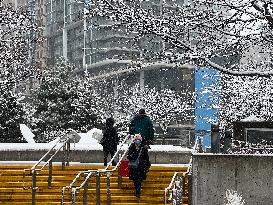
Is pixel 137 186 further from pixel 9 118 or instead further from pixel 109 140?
pixel 9 118

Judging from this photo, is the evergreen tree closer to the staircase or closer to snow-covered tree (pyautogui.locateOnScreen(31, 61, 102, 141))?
snow-covered tree (pyautogui.locateOnScreen(31, 61, 102, 141))

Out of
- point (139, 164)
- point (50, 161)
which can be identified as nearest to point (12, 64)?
point (50, 161)

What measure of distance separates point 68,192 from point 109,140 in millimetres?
2123

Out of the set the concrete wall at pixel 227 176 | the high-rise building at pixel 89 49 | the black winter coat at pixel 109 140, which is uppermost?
the high-rise building at pixel 89 49

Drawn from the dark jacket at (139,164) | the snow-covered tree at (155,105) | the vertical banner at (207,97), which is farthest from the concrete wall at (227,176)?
the snow-covered tree at (155,105)

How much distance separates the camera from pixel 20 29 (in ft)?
104

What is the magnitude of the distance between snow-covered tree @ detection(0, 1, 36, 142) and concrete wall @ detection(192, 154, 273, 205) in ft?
65.8

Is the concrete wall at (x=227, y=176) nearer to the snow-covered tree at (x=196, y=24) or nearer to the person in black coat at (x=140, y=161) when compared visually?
the person in black coat at (x=140, y=161)

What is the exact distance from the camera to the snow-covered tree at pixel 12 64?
31344 millimetres

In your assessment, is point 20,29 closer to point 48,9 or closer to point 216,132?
point 216,132

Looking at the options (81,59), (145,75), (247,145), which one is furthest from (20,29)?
(81,59)

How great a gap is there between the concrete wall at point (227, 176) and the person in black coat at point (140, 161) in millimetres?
1350

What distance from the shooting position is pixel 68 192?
14.4m

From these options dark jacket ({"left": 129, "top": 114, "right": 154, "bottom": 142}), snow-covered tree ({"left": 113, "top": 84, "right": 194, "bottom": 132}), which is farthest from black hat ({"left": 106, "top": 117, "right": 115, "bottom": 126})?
snow-covered tree ({"left": 113, "top": 84, "right": 194, "bottom": 132})
